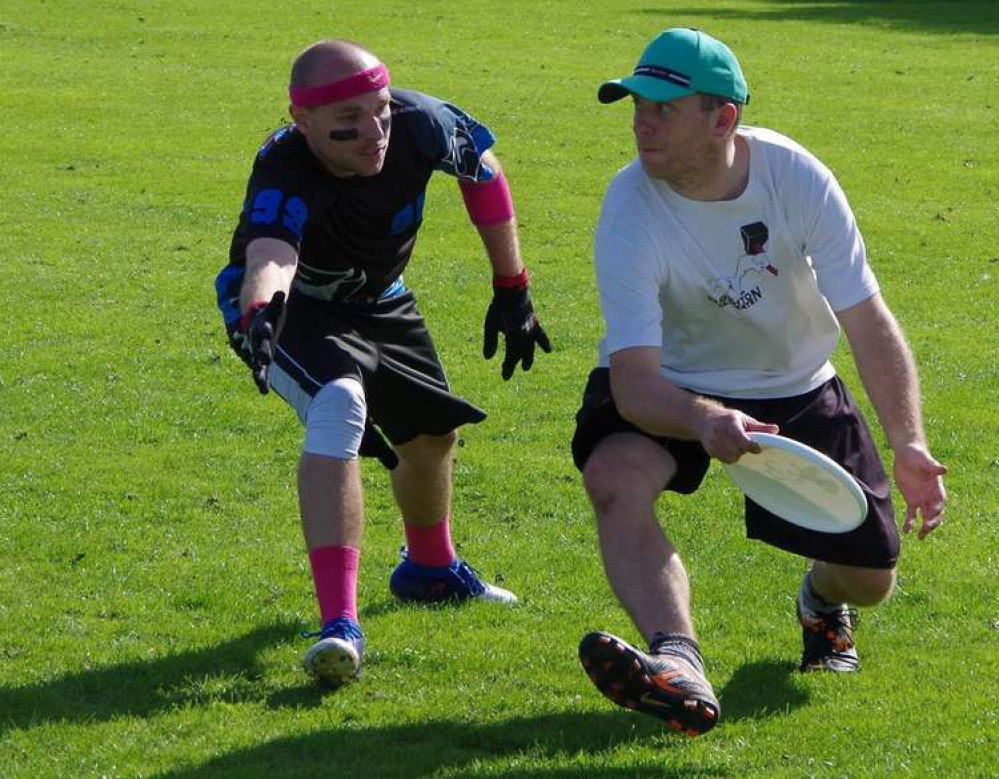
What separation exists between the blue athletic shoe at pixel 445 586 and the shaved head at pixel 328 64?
1840mm

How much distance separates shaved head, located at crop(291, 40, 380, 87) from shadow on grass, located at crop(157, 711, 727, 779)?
210cm

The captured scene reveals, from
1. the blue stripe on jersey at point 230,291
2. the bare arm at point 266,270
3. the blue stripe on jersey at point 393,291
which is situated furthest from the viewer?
the blue stripe on jersey at point 393,291

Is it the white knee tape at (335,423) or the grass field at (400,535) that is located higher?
the white knee tape at (335,423)

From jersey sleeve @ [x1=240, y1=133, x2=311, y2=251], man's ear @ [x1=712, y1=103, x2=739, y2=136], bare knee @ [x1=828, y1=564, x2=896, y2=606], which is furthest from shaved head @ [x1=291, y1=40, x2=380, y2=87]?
bare knee @ [x1=828, y1=564, x2=896, y2=606]

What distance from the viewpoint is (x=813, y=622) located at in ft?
19.1

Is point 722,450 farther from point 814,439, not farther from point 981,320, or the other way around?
point 981,320

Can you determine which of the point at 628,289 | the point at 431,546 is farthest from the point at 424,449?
the point at 628,289

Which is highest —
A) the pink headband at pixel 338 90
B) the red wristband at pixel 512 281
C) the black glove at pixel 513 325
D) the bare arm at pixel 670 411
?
the pink headband at pixel 338 90

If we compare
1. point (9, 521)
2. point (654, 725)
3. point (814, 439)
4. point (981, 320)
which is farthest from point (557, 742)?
point (981, 320)

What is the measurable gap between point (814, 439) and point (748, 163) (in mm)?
870

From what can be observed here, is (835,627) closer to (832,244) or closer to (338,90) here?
(832,244)

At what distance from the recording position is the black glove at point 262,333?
5.32m

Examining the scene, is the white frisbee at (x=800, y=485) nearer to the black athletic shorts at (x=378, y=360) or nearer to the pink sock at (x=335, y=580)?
the pink sock at (x=335, y=580)

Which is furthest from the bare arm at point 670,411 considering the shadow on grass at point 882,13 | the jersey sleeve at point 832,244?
the shadow on grass at point 882,13
